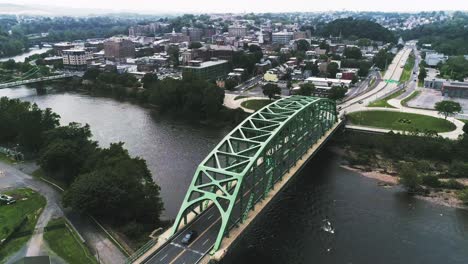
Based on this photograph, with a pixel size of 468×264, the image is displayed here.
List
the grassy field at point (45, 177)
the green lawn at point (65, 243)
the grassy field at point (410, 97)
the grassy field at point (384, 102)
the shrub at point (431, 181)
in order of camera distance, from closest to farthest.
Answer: the green lawn at point (65, 243), the grassy field at point (45, 177), the shrub at point (431, 181), the grassy field at point (384, 102), the grassy field at point (410, 97)

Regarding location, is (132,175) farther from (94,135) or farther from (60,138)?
(94,135)

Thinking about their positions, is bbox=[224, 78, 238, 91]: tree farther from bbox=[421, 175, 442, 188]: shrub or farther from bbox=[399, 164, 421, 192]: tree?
bbox=[421, 175, 442, 188]: shrub

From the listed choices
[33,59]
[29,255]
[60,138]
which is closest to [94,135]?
[60,138]

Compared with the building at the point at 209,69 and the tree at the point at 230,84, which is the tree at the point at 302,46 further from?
the tree at the point at 230,84

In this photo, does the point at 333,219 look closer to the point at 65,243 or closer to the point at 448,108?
the point at 65,243

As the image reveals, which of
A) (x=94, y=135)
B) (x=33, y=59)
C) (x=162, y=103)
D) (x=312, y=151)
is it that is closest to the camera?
(x=312, y=151)

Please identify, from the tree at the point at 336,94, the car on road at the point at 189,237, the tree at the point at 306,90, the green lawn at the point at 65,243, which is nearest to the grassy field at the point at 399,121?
the tree at the point at 336,94
